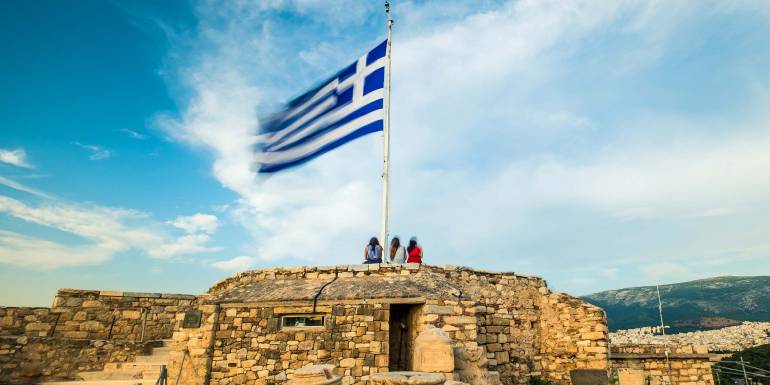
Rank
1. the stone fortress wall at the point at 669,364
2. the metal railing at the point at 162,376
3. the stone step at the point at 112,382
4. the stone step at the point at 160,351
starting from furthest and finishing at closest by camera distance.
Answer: the stone fortress wall at the point at 669,364, the stone step at the point at 160,351, the stone step at the point at 112,382, the metal railing at the point at 162,376

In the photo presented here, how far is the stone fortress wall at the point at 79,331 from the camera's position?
10.8 meters

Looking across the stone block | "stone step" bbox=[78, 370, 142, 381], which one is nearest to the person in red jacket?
the stone block

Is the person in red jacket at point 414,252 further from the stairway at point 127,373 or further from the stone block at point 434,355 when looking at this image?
the stairway at point 127,373

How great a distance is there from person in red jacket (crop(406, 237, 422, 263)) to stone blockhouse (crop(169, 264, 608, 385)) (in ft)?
2.06

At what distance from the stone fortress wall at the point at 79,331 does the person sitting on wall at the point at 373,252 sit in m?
6.79

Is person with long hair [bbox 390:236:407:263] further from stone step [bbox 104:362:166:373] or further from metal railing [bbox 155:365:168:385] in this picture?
stone step [bbox 104:362:166:373]

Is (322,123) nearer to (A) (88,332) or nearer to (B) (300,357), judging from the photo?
(B) (300,357)

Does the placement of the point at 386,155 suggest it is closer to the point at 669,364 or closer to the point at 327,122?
the point at 327,122

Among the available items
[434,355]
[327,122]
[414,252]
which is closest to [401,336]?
[414,252]

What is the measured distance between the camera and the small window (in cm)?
975

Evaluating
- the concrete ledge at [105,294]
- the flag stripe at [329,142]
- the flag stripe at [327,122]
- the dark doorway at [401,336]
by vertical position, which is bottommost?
the dark doorway at [401,336]

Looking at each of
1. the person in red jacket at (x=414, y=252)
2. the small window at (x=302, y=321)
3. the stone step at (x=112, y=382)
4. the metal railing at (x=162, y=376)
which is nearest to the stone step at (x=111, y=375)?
the stone step at (x=112, y=382)

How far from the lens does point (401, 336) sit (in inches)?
395

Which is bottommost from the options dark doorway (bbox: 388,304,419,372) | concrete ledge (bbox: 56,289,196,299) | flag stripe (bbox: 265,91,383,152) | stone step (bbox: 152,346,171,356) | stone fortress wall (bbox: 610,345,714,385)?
stone fortress wall (bbox: 610,345,714,385)
